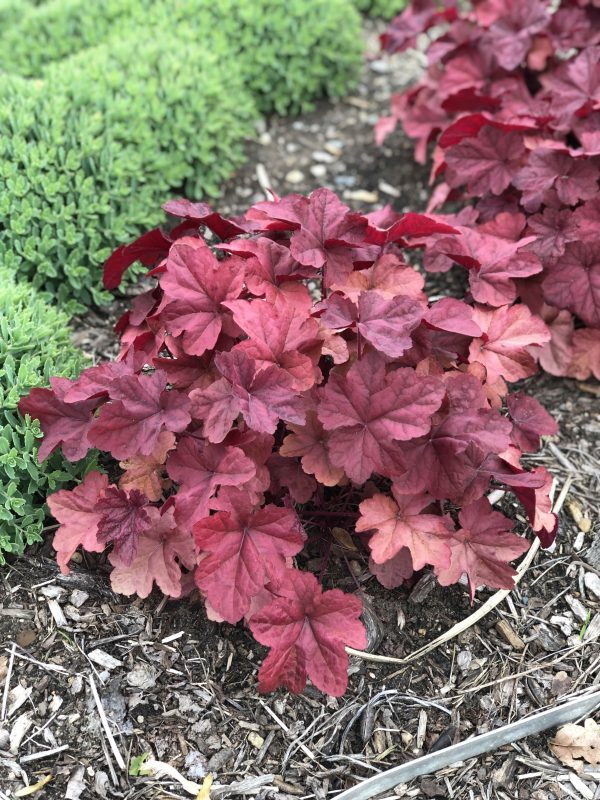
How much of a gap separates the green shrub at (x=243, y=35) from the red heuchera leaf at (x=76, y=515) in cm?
236

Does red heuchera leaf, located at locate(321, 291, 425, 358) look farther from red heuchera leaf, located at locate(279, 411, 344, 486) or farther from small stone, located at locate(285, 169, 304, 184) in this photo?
small stone, located at locate(285, 169, 304, 184)

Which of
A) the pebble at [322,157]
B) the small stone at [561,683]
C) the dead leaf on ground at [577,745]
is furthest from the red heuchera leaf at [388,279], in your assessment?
the pebble at [322,157]

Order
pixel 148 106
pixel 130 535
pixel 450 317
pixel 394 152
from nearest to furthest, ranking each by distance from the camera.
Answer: pixel 130 535
pixel 450 317
pixel 148 106
pixel 394 152

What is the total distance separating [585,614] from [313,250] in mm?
1129

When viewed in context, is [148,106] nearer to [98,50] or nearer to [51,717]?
[98,50]

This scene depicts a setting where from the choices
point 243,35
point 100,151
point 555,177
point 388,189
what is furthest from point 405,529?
point 243,35

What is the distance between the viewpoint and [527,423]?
1.92 meters

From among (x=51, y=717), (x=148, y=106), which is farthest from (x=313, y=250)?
(x=148, y=106)

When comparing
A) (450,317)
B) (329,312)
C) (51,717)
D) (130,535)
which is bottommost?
(51,717)

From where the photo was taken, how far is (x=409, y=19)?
3.37 metres

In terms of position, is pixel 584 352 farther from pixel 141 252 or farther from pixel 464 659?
pixel 141 252

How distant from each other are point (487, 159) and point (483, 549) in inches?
53.3

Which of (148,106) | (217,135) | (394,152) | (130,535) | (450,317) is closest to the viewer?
(130,535)

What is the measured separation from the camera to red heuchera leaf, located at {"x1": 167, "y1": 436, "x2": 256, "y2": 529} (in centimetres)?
161
